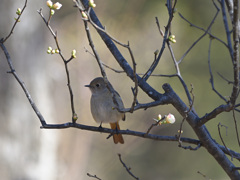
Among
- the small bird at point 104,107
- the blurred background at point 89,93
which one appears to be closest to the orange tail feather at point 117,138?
the small bird at point 104,107

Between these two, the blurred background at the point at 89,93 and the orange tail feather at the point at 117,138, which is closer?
the orange tail feather at the point at 117,138

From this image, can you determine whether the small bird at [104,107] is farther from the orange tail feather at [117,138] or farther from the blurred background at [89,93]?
the blurred background at [89,93]

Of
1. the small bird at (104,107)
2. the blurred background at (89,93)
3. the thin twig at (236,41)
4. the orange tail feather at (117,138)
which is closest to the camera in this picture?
the thin twig at (236,41)

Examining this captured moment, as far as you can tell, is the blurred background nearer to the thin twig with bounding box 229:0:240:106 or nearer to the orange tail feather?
the orange tail feather

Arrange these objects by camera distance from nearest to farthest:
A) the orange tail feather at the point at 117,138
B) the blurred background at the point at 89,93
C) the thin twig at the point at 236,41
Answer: the thin twig at the point at 236,41
the orange tail feather at the point at 117,138
the blurred background at the point at 89,93

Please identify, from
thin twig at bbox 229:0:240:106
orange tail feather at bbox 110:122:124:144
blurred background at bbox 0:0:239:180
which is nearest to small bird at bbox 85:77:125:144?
orange tail feather at bbox 110:122:124:144

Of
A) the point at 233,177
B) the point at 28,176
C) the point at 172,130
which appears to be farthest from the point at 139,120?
the point at 233,177

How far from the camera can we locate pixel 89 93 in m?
8.12

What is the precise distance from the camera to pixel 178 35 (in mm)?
8672

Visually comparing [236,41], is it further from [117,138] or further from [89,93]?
[89,93]

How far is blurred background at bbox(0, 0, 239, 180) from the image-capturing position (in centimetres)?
646


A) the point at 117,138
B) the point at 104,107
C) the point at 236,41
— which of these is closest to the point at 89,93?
the point at 117,138

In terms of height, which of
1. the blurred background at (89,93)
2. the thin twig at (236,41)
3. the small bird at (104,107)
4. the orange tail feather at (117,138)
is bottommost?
the thin twig at (236,41)

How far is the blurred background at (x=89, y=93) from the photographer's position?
6.46 meters
